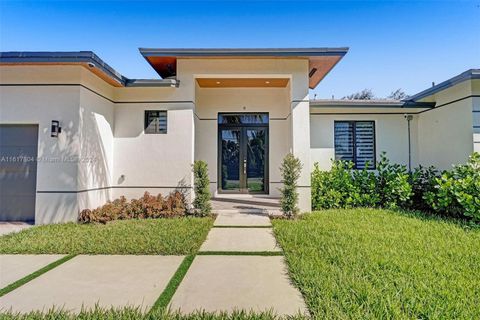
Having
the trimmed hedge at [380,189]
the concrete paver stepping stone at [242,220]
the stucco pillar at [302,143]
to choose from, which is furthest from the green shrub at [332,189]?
the concrete paver stepping stone at [242,220]

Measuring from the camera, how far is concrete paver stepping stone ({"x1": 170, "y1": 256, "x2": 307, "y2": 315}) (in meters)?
2.54

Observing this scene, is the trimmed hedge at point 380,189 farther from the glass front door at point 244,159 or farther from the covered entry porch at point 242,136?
the glass front door at point 244,159

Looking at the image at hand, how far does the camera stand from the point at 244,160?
30.7 feet

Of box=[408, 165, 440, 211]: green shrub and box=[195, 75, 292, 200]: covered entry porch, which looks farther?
box=[195, 75, 292, 200]: covered entry porch

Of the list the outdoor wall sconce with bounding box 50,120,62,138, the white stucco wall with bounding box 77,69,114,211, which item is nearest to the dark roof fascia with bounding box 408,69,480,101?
the white stucco wall with bounding box 77,69,114,211

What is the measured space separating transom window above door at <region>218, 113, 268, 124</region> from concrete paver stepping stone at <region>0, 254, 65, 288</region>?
263 inches

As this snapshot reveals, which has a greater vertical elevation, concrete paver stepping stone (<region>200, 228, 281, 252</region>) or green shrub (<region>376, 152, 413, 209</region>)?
green shrub (<region>376, 152, 413, 209</region>)

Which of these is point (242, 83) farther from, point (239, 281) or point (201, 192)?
point (239, 281)

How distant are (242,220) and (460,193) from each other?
539 centimetres

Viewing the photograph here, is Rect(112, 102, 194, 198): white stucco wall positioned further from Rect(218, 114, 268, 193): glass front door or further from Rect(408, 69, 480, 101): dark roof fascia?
Rect(408, 69, 480, 101): dark roof fascia

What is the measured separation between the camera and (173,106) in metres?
7.03

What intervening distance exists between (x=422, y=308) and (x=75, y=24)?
35.5 feet

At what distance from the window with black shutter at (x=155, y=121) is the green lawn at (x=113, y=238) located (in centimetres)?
266

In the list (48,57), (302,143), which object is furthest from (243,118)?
(48,57)
